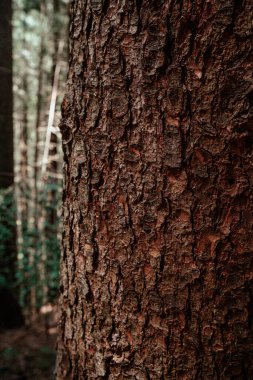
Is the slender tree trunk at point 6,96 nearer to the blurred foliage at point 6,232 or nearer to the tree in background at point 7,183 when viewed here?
the tree in background at point 7,183

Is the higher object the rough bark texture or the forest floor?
the rough bark texture

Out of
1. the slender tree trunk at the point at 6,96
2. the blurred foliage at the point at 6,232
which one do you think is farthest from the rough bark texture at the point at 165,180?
the slender tree trunk at the point at 6,96

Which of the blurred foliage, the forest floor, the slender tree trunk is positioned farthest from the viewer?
the slender tree trunk

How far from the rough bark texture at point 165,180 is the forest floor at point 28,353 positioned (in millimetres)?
3398

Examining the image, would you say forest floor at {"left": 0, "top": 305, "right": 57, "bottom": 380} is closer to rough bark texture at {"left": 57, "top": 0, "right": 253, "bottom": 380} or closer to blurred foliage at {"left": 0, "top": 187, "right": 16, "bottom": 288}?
blurred foliage at {"left": 0, "top": 187, "right": 16, "bottom": 288}

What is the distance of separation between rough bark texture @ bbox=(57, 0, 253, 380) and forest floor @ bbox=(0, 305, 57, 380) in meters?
3.40

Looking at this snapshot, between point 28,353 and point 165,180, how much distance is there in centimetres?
426

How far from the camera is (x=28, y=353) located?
4.37m

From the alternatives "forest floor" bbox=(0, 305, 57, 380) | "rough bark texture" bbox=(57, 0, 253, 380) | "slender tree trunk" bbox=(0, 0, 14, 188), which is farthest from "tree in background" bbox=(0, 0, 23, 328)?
"rough bark texture" bbox=(57, 0, 253, 380)

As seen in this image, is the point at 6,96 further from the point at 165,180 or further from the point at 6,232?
the point at 165,180

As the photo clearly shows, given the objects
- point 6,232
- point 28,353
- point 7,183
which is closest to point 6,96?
point 7,183

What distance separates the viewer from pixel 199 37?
0.86 m

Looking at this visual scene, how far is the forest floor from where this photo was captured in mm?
3930

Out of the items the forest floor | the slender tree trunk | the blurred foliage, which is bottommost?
the forest floor
